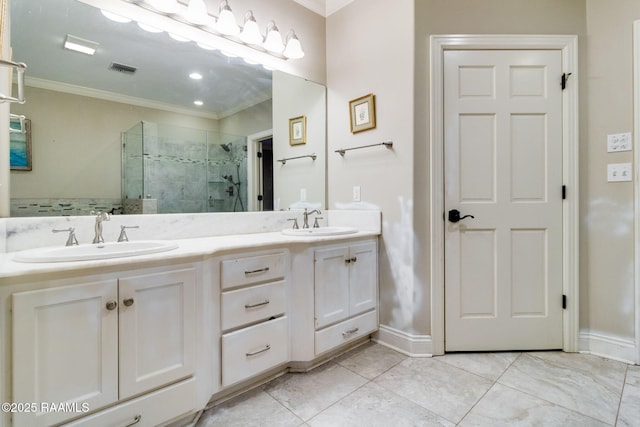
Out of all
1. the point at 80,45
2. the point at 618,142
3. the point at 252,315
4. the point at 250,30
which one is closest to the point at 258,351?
the point at 252,315

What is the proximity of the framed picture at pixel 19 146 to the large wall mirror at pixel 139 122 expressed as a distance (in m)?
0.01

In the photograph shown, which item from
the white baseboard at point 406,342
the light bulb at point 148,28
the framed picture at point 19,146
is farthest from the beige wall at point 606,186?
the framed picture at point 19,146

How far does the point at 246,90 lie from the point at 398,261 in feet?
5.32

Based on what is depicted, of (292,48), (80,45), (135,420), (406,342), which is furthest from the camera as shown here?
(292,48)

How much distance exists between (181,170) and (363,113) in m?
1.34

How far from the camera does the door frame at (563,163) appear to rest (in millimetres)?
1912

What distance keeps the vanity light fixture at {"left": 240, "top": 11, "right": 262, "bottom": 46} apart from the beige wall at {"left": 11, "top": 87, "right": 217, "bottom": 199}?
0.90 metres

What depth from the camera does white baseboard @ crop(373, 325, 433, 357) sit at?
6.40 ft

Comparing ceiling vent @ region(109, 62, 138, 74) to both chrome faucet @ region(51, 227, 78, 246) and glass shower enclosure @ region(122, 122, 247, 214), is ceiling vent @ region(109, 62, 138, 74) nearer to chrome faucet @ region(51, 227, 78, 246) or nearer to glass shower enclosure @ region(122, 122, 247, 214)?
glass shower enclosure @ region(122, 122, 247, 214)

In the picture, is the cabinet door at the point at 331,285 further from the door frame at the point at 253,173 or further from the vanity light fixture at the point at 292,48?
the vanity light fixture at the point at 292,48

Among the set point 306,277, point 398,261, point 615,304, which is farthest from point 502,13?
point 306,277

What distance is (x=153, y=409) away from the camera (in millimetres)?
1194

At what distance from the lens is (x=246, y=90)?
6.99 feet

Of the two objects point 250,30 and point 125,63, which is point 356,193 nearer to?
point 250,30
